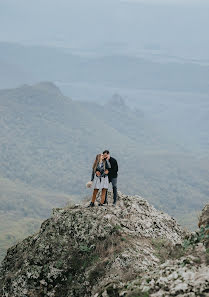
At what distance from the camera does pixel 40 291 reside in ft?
77.7

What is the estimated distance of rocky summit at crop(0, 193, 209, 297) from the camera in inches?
737

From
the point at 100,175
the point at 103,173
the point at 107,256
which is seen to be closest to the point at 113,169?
the point at 103,173

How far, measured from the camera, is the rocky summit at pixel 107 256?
61.4ft

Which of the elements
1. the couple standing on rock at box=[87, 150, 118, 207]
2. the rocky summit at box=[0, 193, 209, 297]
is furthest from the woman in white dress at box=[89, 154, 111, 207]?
the rocky summit at box=[0, 193, 209, 297]

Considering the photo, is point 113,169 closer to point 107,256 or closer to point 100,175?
point 100,175

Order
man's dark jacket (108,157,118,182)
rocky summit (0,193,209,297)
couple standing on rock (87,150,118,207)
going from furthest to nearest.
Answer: man's dark jacket (108,157,118,182) → couple standing on rock (87,150,118,207) → rocky summit (0,193,209,297)

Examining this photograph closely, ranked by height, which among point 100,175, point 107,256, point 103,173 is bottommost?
point 107,256

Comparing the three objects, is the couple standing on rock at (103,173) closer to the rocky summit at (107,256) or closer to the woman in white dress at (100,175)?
the woman in white dress at (100,175)

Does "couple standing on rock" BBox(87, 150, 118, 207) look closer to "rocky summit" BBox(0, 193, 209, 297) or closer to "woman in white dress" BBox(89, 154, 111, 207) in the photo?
"woman in white dress" BBox(89, 154, 111, 207)

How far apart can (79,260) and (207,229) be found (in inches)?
263

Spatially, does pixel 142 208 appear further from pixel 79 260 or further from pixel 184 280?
pixel 184 280

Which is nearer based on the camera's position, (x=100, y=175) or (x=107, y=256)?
(x=107, y=256)

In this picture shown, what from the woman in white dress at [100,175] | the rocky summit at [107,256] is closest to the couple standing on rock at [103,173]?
the woman in white dress at [100,175]

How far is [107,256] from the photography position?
2352 centimetres
